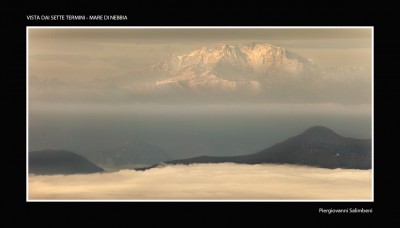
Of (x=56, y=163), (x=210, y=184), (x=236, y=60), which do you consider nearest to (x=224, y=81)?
(x=236, y=60)

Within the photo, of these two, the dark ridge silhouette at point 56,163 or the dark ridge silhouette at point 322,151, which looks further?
the dark ridge silhouette at point 322,151

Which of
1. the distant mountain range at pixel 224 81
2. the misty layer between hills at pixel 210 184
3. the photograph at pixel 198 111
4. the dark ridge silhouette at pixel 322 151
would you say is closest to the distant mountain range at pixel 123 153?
the photograph at pixel 198 111

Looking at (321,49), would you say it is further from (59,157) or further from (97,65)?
(59,157)

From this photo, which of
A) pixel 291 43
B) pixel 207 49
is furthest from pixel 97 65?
pixel 291 43

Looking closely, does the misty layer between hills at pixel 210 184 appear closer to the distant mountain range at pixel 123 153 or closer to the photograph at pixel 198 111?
the photograph at pixel 198 111

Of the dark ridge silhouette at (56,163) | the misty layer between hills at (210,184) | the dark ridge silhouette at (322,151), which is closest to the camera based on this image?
the misty layer between hills at (210,184)

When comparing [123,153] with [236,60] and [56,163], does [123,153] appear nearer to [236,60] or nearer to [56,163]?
[56,163]

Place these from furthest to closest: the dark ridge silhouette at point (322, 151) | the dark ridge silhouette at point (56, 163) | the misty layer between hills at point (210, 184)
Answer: the dark ridge silhouette at point (322, 151) → the dark ridge silhouette at point (56, 163) → the misty layer between hills at point (210, 184)

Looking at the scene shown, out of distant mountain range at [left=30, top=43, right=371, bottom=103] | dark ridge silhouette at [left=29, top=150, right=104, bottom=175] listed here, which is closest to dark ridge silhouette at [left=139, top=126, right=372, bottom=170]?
distant mountain range at [left=30, top=43, right=371, bottom=103]
